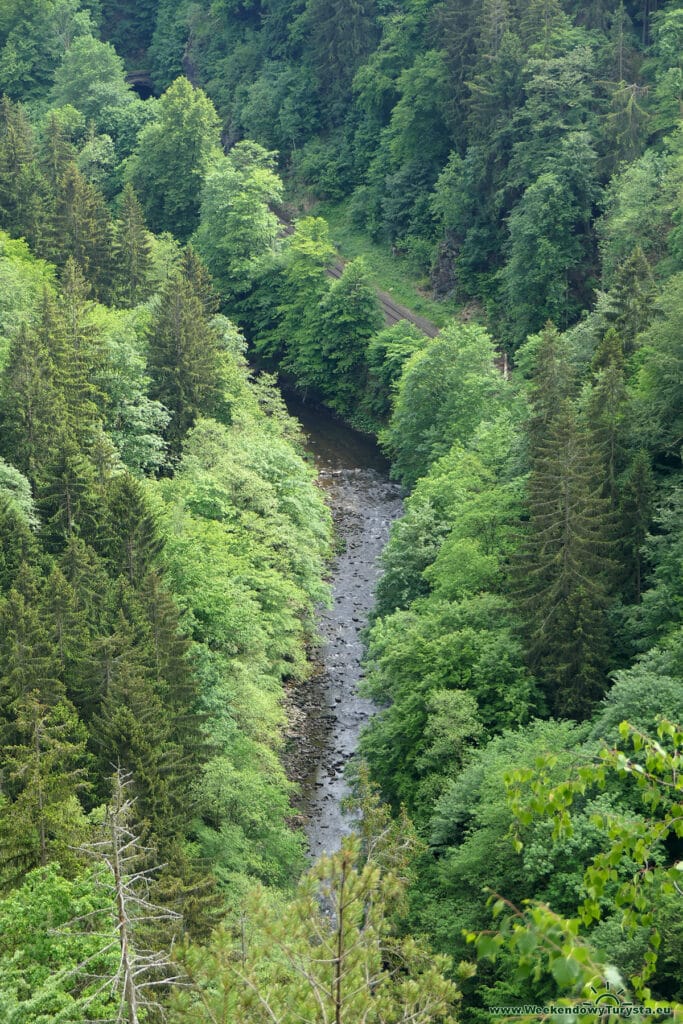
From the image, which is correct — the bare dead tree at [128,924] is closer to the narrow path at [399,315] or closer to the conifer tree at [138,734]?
the conifer tree at [138,734]

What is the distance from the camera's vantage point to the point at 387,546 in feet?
168

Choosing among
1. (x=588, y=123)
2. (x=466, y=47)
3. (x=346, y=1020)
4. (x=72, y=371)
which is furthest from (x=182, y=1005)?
(x=466, y=47)

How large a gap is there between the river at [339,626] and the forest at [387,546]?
1070mm

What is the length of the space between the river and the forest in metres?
1.07

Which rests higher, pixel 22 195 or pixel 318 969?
pixel 318 969

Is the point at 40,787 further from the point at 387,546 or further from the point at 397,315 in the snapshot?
the point at 397,315

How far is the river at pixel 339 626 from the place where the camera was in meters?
40.7

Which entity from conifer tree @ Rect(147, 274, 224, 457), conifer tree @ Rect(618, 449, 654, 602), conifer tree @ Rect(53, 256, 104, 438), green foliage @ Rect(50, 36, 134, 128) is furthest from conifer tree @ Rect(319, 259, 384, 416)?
green foliage @ Rect(50, 36, 134, 128)

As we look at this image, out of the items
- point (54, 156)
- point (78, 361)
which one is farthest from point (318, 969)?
point (54, 156)

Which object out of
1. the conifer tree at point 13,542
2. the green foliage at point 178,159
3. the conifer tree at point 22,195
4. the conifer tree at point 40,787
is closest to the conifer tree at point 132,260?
the conifer tree at point 22,195

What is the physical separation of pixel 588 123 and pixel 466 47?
13918mm

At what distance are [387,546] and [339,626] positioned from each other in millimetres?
4421

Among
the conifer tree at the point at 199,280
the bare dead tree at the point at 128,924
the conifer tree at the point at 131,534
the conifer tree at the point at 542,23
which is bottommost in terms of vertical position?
the conifer tree at the point at 131,534

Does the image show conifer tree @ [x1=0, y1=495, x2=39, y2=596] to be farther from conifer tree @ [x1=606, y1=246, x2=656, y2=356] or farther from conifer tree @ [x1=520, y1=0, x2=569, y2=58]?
conifer tree @ [x1=520, y1=0, x2=569, y2=58]
